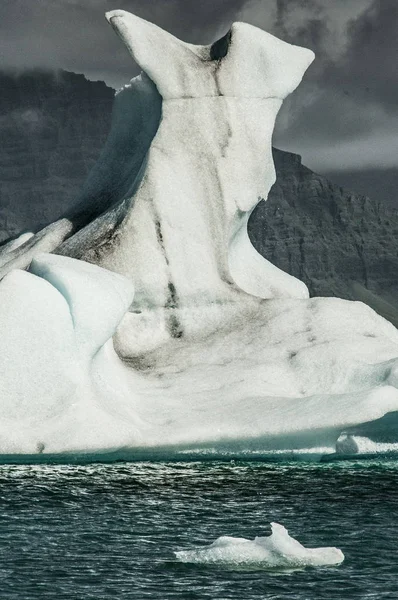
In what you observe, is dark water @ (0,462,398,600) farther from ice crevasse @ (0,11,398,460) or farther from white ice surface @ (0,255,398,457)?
A: ice crevasse @ (0,11,398,460)

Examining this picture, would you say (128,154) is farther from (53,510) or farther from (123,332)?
(53,510)

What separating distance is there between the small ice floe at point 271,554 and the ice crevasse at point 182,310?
6.90 meters

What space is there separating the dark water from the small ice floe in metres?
0.15

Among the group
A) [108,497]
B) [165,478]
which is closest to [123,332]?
[165,478]

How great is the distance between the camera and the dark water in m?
13.7

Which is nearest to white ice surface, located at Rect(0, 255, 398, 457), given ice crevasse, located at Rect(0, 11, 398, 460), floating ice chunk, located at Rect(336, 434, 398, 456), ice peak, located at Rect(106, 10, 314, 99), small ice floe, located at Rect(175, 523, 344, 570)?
ice crevasse, located at Rect(0, 11, 398, 460)

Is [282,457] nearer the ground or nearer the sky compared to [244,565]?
nearer the sky

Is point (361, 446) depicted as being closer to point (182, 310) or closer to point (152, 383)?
point (152, 383)

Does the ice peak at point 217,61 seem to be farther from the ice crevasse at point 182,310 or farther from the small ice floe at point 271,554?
the small ice floe at point 271,554

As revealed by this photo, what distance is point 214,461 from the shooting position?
74.2ft

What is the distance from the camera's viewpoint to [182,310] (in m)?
26.7

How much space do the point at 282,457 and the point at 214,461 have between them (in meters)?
1.29

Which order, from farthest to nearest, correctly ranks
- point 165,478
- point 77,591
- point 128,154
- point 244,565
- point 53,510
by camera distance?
point 128,154 → point 165,478 → point 53,510 → point 244,565 → point 77,591

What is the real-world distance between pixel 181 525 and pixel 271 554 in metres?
2.85
